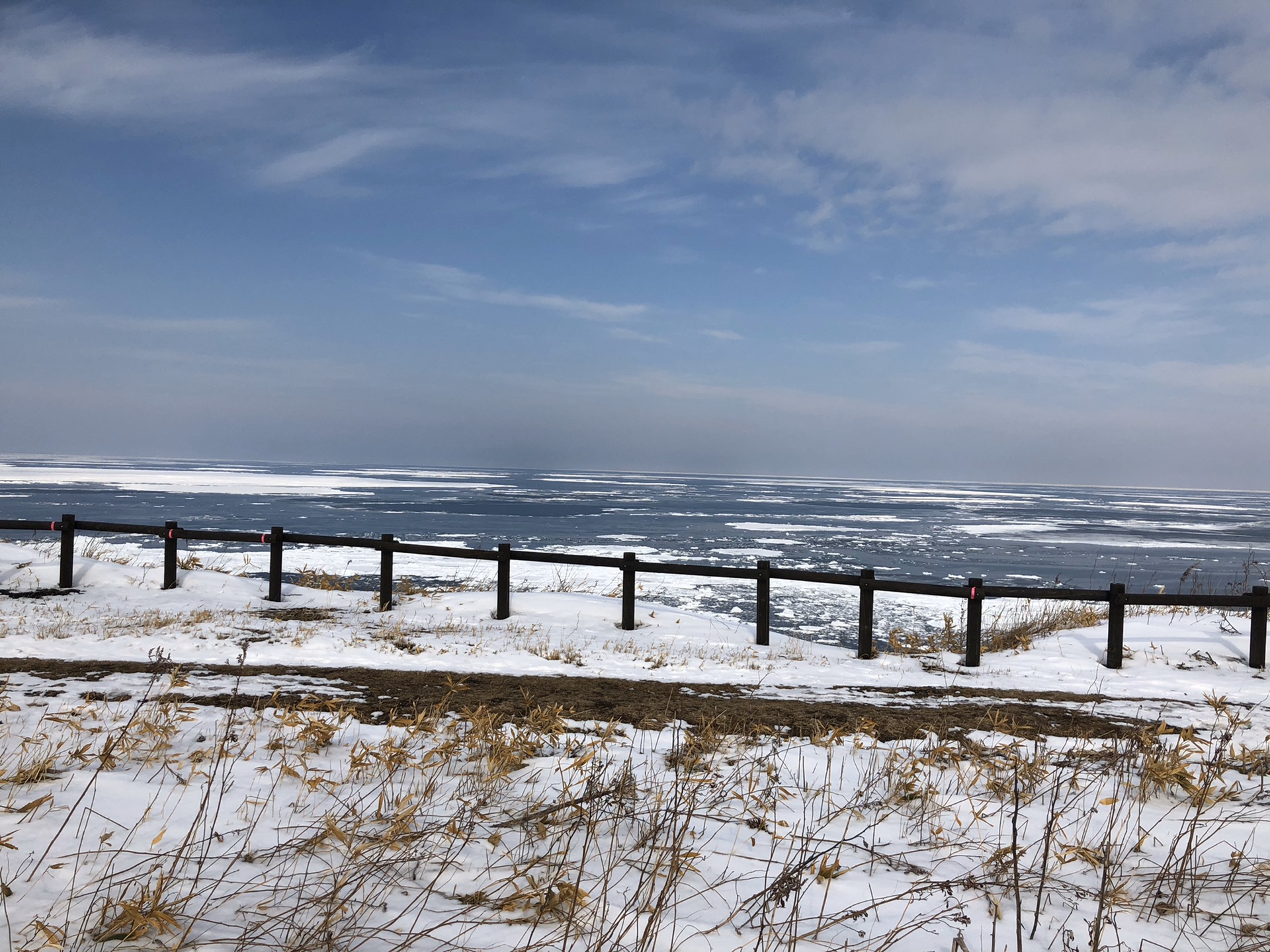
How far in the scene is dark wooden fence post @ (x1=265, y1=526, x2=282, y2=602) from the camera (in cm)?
1333

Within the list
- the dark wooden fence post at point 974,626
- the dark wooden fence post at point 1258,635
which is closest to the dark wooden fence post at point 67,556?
the dark wooden fence post at point 974,626

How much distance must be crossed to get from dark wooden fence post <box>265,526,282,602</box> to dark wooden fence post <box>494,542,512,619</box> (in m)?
3.98

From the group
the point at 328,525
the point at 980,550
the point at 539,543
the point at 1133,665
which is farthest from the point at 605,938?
the point at 328,525

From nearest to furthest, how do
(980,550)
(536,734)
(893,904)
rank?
(893,904) < (536,734) < (980,550)

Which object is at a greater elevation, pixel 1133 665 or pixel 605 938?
pixel 605 938

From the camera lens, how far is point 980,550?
107 ft

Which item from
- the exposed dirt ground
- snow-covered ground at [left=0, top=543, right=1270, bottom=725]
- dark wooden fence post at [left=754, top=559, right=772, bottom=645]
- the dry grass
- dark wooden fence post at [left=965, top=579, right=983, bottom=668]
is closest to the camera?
the dry grass

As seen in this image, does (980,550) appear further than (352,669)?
Yes

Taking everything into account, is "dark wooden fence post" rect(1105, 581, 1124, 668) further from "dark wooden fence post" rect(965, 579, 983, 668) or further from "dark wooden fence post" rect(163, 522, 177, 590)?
"dark wooden fence post" rect(163, 522, 177, 590)

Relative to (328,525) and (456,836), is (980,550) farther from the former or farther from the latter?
(456,836)

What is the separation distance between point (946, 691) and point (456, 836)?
7121 millimetres

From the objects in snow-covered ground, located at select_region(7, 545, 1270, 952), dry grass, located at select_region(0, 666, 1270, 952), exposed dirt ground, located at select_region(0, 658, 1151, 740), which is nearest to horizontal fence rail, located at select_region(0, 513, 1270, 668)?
exposed dirt ground, located at select_region(0, 658, 1151, 740)

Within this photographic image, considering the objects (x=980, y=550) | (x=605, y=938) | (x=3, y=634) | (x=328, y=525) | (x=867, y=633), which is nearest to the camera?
(x=605, y=938)

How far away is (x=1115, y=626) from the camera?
10.6 metres
